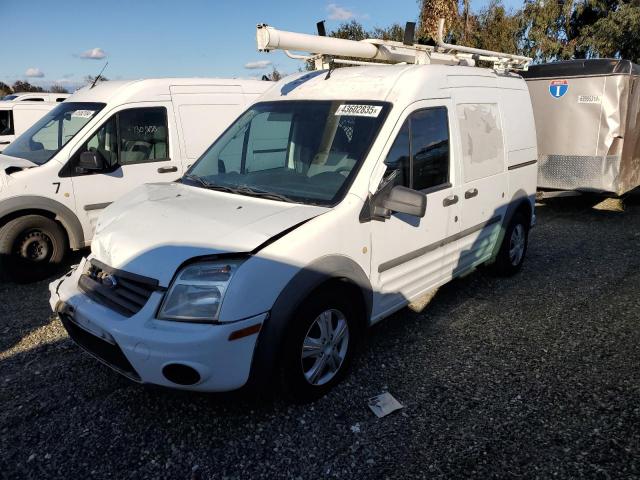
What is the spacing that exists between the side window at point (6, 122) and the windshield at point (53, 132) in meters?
6.08

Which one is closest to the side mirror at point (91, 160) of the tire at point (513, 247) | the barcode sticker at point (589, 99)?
the tire at point (513, 247)

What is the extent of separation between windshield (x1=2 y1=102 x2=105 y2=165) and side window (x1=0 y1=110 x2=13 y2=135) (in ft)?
19.9

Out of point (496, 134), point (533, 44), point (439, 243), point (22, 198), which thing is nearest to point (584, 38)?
point (533, 44)

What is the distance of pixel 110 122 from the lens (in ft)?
18.6

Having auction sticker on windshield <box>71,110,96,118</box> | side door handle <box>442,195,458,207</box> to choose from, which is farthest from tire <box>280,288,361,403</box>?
auction sticker on windshield <box>71,110,96,118</box>

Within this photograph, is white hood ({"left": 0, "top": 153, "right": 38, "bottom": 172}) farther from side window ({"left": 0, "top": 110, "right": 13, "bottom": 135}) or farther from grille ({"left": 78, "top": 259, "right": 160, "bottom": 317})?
side window ({"left": 0, "top": 110, "right": 13, "bottom": 135})

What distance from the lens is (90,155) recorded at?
17.4 feet

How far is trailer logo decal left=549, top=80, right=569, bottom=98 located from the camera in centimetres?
830

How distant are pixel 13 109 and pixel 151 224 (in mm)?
10458

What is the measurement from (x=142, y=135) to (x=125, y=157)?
35 centimetres

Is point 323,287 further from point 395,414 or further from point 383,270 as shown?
point 395,414

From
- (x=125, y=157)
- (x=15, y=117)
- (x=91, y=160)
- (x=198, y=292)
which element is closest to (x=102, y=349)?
(x=198, y=292)

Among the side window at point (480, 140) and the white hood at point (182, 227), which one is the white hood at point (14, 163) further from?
the side window at point (480, 140)

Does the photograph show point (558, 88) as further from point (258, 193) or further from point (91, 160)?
point (91, 160)
